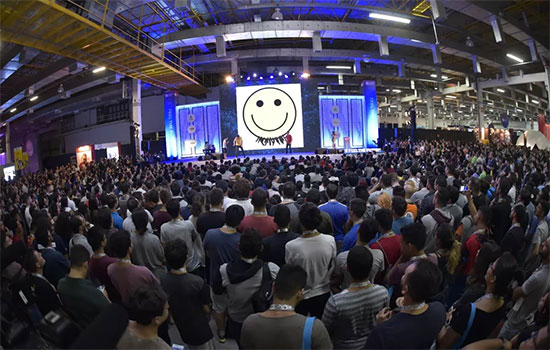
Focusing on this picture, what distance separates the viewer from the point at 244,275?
259 cm

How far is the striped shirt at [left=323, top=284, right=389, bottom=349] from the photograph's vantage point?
216cm

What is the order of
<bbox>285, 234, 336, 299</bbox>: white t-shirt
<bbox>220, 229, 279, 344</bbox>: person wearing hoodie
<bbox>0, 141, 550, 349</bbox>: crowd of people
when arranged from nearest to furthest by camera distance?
<bbox>0, 141, 550, 349</bbox>: crowd of people < <bbox>220, 229, 279, 344</bbox>: person wearing hoodie < <bbox>285, 234, 336, 299</bbox>: white t-shirt

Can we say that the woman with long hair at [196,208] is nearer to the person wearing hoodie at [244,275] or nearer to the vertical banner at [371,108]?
the person wearing hoodie at [244,275]

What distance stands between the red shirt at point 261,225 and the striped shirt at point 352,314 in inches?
53.4

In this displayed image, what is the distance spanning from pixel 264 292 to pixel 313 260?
1.52ft

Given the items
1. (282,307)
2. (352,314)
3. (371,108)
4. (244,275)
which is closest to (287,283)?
(282,307)

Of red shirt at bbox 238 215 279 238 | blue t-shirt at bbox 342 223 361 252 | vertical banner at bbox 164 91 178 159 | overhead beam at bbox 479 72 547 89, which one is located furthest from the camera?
vertical banner at bbox 164 91 178 159

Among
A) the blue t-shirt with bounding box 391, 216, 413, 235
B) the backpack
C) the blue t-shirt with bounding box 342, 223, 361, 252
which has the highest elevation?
the blue t-shirt with bounding box 391, 216, 413, 235

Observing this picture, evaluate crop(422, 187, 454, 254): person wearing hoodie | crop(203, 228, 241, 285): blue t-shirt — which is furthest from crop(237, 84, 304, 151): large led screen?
crop(203, 228, 241, 285): blue t-shirt

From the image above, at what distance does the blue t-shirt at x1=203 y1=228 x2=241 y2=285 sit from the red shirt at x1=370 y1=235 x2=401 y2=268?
46.2 inches

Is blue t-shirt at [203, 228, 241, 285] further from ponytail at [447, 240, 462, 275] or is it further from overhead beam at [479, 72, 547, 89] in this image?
overhead beam at [479, 72, 547, 89]

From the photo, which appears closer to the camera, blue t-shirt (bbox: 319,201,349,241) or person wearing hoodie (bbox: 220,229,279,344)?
person wearing hoodie (bbox: 220,229,279,344)

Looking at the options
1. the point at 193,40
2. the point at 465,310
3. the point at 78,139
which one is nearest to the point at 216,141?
the point at 193,40

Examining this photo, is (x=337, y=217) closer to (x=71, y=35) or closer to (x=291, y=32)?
(x=71, y=35)
